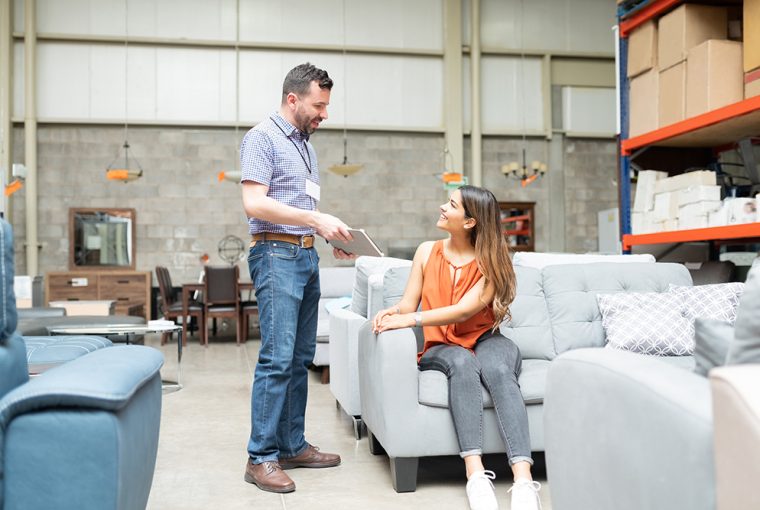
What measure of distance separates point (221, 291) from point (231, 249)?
2.41 meters

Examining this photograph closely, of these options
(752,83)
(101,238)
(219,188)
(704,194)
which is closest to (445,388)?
(704,194)

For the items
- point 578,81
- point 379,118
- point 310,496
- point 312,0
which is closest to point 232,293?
point 379,118

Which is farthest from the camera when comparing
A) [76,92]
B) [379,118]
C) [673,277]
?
[379,118]

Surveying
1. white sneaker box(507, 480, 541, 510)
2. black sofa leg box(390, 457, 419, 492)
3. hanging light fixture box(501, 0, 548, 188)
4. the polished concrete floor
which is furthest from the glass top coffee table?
hanging light fixture box(501, 0, 548, 188)

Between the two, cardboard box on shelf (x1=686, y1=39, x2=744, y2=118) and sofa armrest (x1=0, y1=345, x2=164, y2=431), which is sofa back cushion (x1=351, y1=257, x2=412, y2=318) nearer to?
sofa armrest (x1=0, y1=345, x2=164, y2=431)

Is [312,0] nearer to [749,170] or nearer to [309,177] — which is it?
[749,170]

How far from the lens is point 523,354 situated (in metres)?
2.89

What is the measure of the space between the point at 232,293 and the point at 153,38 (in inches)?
171

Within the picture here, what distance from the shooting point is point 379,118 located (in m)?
10.2

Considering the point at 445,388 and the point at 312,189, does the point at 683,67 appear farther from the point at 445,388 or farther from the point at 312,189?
the point at 445,388

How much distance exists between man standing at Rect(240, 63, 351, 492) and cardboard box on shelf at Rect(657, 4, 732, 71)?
9.29 feet

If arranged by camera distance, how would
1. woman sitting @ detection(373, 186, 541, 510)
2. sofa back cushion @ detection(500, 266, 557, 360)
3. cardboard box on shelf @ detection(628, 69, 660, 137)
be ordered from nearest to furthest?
woman sitting @ detection(373, 186, 541, 510) < sofa back cushion @ detection(500, 266, 557, 360) < cardboard box on shelf @ detection(628, 69, 660, 137)

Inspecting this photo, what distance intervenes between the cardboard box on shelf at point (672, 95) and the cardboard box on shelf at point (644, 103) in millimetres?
44

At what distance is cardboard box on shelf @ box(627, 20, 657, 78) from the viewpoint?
465 centimetres
